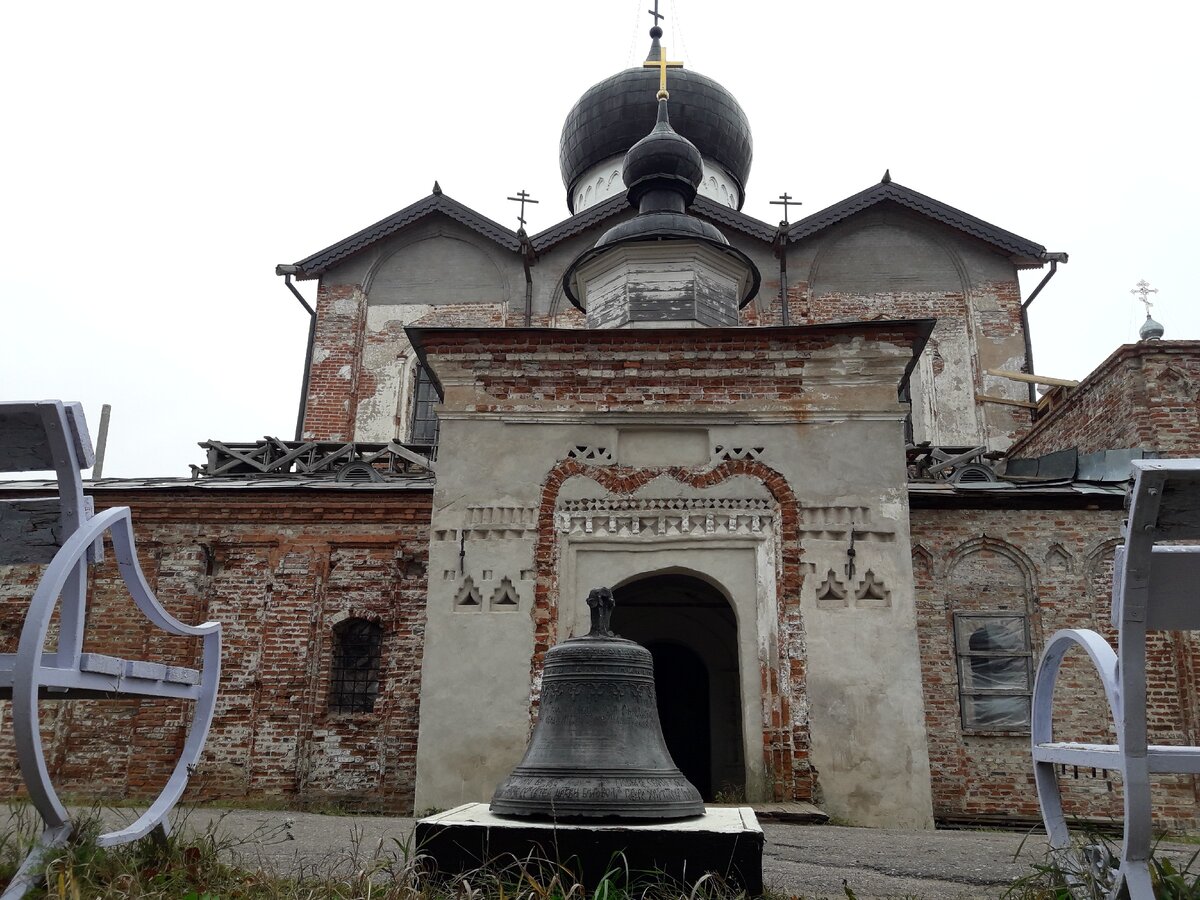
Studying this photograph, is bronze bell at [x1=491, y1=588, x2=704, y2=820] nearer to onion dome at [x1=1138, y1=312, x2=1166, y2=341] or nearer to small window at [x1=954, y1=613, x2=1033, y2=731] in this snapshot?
small window at [x1=954, y1=613, x2=1033, y2=731]

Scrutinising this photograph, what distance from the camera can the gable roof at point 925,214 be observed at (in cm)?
1639

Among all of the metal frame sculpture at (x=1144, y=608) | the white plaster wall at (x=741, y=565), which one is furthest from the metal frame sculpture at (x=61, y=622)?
the white plaster wall at (x=741, y=565)

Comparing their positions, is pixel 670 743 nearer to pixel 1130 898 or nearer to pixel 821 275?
pixel 821 275

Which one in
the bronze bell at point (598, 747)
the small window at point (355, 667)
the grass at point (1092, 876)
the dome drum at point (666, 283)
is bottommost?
the grass at point (1092, 876)

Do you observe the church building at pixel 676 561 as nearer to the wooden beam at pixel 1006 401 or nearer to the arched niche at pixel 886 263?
the wooden beam at pixel 1006 401

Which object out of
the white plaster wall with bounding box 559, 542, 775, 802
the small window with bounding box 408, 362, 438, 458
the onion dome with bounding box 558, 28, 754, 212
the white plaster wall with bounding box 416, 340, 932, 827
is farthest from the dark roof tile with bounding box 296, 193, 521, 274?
the white plaster wall with bounding box 559, 542, 775, 802

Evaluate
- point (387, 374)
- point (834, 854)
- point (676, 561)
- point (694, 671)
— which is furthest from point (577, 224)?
point (834, 854)

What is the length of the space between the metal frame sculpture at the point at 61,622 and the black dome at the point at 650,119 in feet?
52.1

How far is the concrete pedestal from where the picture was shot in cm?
409

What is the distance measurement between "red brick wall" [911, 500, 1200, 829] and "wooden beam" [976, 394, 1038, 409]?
15.5ft

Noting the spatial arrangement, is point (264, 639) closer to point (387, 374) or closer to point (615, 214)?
point (387, 374)

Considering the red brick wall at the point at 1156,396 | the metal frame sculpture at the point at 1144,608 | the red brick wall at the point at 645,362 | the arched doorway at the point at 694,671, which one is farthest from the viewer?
the arched doorway at the point at 694,671

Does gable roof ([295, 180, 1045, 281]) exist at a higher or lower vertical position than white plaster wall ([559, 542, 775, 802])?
higher

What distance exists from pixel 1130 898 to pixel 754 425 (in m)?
6.28
